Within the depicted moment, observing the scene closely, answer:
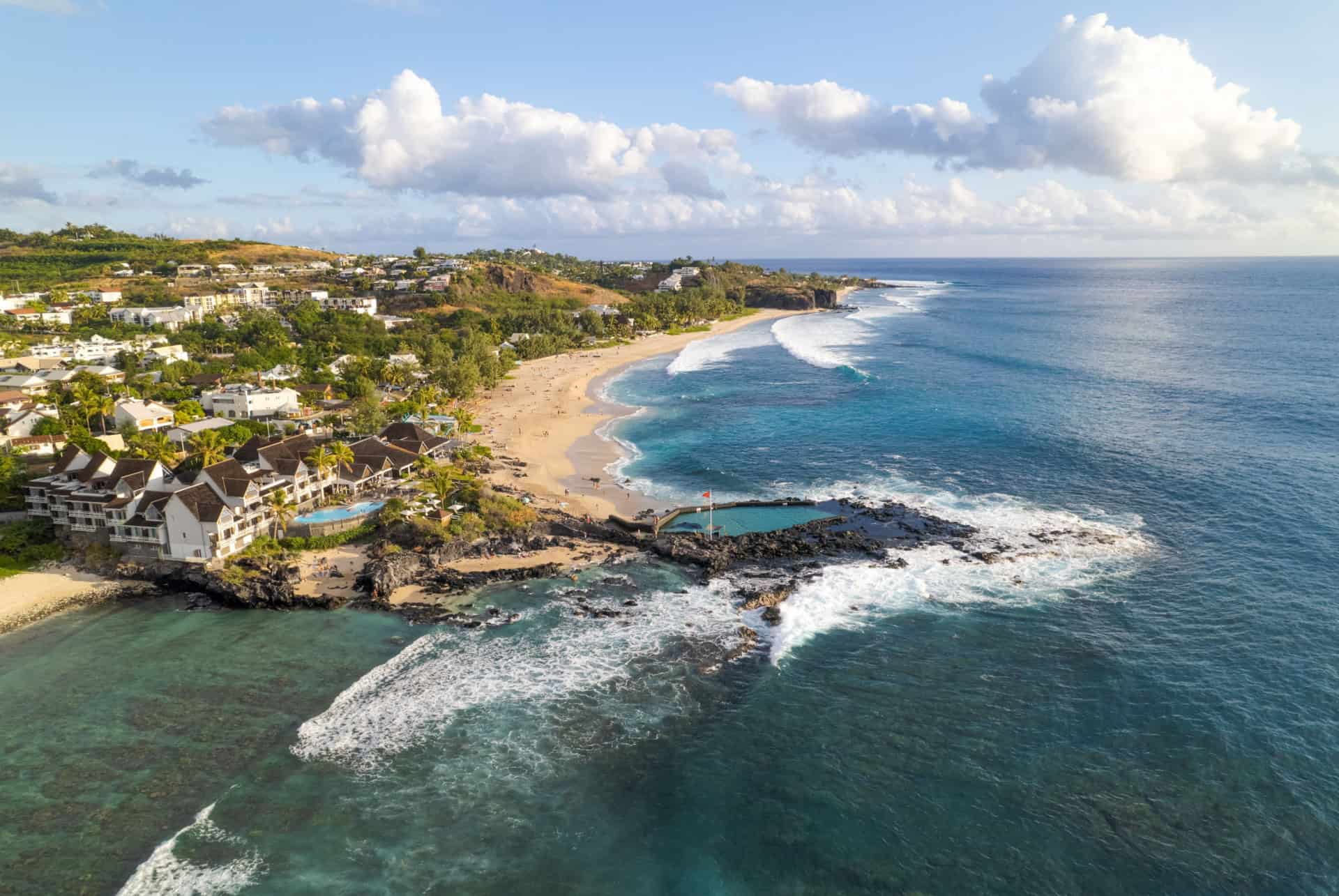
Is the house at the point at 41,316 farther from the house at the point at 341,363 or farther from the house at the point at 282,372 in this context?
the house at the point at 341,363

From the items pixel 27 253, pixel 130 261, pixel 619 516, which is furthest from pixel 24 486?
pixel 27 253

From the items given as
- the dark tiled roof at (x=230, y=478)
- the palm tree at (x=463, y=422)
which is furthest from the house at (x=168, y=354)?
the dark tiled roof at (x=230, y=478)

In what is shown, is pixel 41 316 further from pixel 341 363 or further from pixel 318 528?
pixel 318 528

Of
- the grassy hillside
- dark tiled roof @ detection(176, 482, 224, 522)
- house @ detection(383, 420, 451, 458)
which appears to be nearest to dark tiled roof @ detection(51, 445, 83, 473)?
dark tiled roof @ detection(176, 482, 224, 522)

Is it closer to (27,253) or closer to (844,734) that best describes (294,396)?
(844,734)

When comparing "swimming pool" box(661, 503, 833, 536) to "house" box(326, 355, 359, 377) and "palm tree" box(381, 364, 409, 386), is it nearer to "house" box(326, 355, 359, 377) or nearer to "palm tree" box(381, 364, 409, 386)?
"palm tree" box(381, 364, 409, 386)

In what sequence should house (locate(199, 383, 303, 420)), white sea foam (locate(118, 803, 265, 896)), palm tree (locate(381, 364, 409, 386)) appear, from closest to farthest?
white sea foam (locate(118, 803, 265, 896)), house (locate(199, 383, 303, 420)), palm tree (locate(381, 364, 409, 386))
